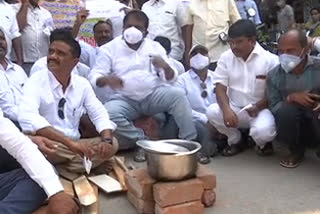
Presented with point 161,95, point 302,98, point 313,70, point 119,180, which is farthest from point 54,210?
point 313,70

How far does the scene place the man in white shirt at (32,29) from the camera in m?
4.92

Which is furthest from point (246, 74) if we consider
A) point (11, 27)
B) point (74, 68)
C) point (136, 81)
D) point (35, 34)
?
point (11, 27)

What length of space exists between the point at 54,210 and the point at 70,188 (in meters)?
0.69

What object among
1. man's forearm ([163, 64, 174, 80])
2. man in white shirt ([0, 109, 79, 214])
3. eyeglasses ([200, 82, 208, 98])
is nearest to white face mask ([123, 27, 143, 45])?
man's forearm ([163, 64, 174, 80])

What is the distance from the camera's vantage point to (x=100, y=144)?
3.61 metres

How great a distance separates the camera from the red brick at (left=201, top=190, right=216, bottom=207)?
3361 mm

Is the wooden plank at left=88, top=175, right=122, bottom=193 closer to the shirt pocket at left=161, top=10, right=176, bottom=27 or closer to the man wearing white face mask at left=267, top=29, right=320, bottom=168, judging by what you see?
the man wearing white face mask at left=267, top=29, right=320, bottom=168

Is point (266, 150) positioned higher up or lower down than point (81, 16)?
lower down

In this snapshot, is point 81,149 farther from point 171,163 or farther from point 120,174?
point 171,163

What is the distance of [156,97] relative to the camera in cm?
450

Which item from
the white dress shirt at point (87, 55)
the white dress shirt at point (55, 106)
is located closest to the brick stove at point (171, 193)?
the white dress shirt at point (55, 106)

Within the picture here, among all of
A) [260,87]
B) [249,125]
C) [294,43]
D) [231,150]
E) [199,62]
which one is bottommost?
[231,150]

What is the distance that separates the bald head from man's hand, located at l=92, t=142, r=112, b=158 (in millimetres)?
1639

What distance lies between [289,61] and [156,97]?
1171mm
